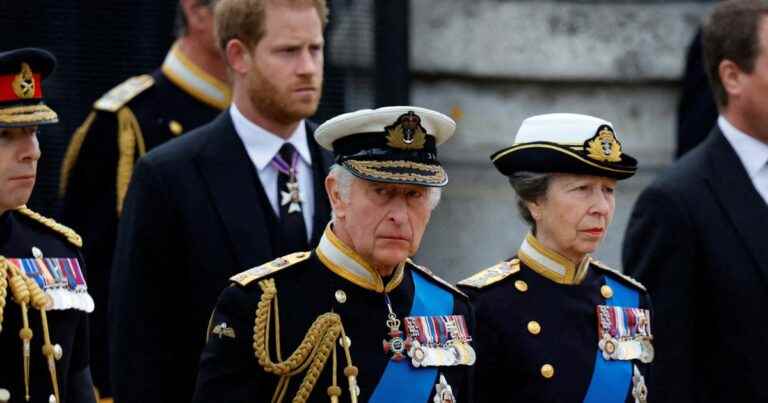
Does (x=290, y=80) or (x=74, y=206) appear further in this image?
(x=74, y=206)

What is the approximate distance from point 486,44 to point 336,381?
5495 mm

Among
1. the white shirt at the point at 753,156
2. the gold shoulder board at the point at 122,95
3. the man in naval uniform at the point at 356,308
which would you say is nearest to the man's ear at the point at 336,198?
the man in naval uniform at the point at 356,308

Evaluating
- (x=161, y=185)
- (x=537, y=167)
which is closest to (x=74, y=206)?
(x=161, y=185)

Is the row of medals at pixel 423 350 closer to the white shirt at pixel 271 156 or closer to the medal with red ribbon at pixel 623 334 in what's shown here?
the medal with red ribbon at pixel 623 334

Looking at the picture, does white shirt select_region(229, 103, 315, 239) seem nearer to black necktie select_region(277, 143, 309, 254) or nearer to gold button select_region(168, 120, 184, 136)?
black necktie select_region(277, 143, 309, 254)

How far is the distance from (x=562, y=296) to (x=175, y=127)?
7.41 feet

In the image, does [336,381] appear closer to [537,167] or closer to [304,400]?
[304,400]

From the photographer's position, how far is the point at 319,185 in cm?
750

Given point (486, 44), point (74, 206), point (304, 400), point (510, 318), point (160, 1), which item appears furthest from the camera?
point (486, 44)

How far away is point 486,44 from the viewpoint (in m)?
11.5

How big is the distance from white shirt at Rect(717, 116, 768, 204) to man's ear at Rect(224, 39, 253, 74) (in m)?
1.68

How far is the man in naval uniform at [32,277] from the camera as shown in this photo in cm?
629

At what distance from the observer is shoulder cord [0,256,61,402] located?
6.30 m

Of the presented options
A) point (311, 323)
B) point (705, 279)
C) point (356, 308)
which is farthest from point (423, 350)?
point (705, 279)
